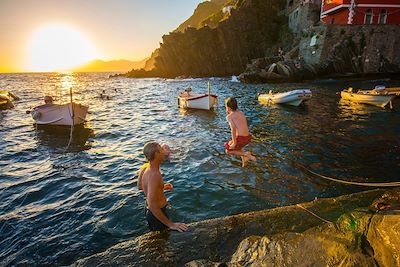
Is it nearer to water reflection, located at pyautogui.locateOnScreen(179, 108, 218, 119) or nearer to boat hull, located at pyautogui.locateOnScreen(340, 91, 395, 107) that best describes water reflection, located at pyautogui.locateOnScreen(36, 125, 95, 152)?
water reflection, located at pyautogui.locateOnScreen(179, 108, 218, 119)

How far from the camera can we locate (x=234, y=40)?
80.0 m

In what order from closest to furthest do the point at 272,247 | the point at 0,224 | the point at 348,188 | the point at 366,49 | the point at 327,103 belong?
the point at 272,247, the point at 0,224, the point at 348,188, the point at 327,103, the point at 366,49

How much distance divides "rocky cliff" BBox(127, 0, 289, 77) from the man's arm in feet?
246

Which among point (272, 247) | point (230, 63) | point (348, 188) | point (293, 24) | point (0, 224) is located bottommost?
point (0, 224)

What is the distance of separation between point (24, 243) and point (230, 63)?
264 ft

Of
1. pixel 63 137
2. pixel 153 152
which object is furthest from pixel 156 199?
pixel 63 137

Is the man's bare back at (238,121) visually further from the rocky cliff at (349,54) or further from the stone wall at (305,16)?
the stone wall at (305,16)

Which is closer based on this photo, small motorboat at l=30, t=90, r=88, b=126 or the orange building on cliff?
small motorboat at l=30, t=90, r=88, b=126

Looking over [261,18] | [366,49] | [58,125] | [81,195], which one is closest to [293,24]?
[261,18]

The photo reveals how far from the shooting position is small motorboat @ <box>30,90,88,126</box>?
1831 cm

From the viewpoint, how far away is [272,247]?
4.15m

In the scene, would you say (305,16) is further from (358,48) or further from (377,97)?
(377,97)

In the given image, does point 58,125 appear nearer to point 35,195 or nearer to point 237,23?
point 35,195

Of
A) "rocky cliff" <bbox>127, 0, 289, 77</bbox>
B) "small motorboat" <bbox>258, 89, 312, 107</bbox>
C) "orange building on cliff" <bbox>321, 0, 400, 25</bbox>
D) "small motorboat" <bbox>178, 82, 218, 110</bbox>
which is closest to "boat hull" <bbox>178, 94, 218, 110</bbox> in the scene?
Result: "small motorboat" <bbox>178, 82, 218, 110</bbox>
